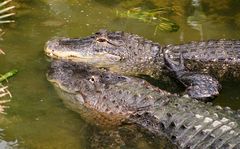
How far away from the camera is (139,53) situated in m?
5.93

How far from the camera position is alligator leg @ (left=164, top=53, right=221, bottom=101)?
17.1ft

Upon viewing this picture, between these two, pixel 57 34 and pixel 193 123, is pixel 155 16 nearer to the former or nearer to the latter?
pixel 57 34

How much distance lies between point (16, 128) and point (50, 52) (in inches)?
57.7

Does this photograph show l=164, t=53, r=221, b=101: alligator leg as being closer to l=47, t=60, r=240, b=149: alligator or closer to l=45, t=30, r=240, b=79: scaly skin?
l=45, t=30, r=240, b=79: scaly skin

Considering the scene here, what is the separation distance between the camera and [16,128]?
4547mm

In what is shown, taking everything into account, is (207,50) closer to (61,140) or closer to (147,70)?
(147,70)

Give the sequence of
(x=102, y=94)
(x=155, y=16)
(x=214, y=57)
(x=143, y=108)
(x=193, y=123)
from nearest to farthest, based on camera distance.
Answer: (x=193, y=123), (x=143, y=108), (x=102, y=94), (x=214, y=57), (x=155, y=16)

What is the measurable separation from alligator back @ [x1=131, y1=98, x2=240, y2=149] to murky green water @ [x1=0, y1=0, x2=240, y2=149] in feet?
2.19

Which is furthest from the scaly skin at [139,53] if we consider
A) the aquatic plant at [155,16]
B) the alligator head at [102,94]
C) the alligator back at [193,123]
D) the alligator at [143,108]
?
the alligator back at [193,123]

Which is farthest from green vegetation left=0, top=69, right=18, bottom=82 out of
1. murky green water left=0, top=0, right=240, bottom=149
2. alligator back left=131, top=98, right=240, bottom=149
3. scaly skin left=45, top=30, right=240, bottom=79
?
alligator back left=131, top=98, right=240, bottom=149

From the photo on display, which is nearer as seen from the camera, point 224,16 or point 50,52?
point 50,52

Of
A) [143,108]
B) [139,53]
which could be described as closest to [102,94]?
[143,108]

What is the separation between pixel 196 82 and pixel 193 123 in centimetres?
118

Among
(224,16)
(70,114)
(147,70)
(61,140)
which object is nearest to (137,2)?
(224,16)
